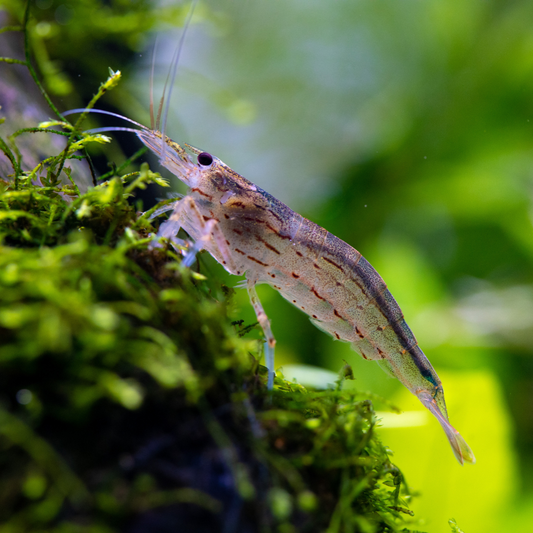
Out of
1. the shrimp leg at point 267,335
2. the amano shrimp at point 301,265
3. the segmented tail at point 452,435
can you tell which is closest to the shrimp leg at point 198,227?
the amano shrimp at point 301,265

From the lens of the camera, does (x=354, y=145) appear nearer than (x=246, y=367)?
No

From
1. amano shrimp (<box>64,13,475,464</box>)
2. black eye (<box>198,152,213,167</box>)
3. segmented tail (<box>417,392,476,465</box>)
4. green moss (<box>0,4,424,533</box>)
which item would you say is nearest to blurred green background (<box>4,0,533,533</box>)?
segmented tail (<box>417,392,476,465</box>)

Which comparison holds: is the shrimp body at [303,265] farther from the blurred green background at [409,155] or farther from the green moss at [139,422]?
the green moss at [139,422]

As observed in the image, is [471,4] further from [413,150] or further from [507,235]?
[507,235]

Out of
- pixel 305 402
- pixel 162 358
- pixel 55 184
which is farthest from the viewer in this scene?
pixel 55 184

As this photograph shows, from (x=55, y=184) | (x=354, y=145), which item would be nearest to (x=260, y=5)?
(x=354, y=145)

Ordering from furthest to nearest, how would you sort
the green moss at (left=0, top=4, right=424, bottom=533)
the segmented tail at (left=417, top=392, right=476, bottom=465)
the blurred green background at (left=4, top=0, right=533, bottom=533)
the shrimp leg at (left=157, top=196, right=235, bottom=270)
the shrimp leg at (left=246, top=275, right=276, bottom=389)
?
the blurred green background at (left=4, top=0, right=533, bottom=533), the segmented tail at (left=417, top=392, right=476, bottom=465), the shrimp leg at (left=157, top=196, right=235, bottom=270), the shrimp leg at (left=246, top=275, right=276, bottom=389), the green moss at (left=0, top=4, right=424, bottom=533)

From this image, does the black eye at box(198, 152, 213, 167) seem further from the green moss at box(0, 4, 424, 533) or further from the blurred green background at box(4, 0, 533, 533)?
the green moss at box(0, 4, 424, 533)
